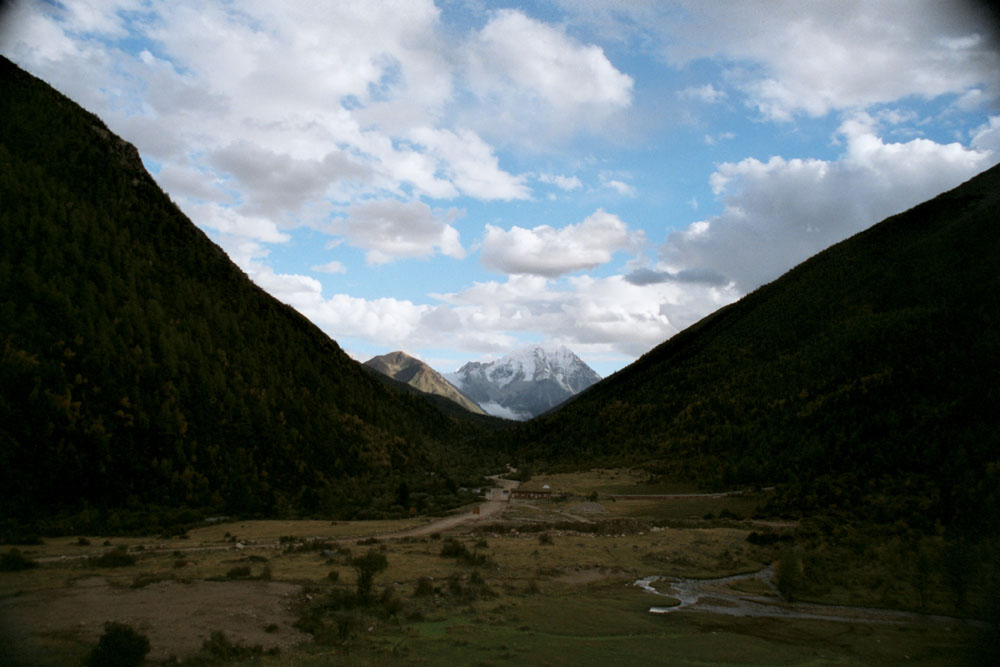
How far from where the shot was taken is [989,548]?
3002 centimetres

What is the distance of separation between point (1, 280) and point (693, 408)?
295 ft

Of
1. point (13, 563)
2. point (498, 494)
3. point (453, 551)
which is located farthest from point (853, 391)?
point (13, 563)

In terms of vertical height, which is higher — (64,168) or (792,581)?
(64,168)

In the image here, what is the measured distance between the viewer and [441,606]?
2189cm

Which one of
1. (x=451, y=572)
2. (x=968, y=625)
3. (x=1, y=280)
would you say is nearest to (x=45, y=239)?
(x=1, y=280)

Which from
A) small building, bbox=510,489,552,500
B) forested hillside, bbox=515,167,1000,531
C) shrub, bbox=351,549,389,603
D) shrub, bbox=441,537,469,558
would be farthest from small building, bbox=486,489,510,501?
shrub, bbox=351,549,389,603

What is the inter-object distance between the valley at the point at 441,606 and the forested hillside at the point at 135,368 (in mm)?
7999

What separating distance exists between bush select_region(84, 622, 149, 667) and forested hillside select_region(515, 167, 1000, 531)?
143 ft

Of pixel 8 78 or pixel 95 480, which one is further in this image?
pixel 8 78

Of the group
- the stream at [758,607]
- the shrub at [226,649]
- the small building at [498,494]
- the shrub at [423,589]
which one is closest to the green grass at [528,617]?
the shrub at [423,589]

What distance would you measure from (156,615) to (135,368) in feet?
120

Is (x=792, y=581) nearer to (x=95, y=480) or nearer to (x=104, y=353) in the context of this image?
(x=95, y=480)

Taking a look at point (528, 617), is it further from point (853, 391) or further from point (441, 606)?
point (853, 391)

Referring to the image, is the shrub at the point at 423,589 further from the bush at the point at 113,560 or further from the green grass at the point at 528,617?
the bush at the point at 113,560
